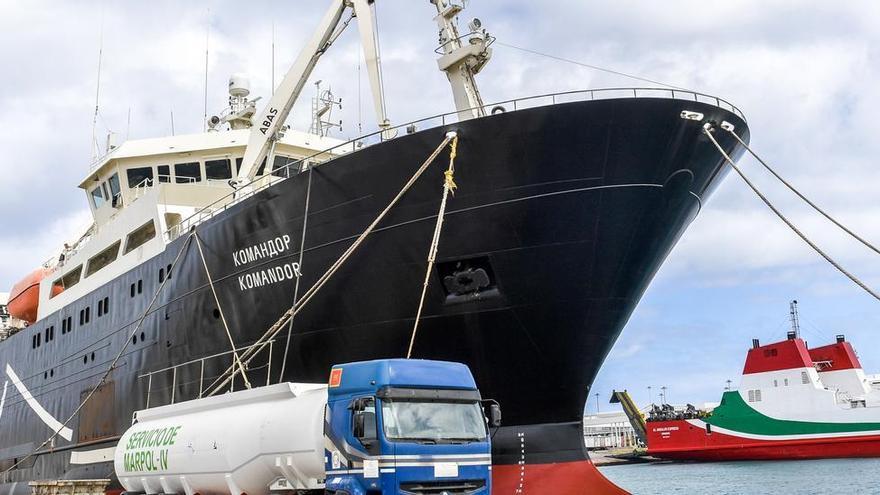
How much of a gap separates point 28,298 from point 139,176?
827 cm

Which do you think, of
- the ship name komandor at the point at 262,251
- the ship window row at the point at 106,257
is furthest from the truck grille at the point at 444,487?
the ship window row at the point at 106,257

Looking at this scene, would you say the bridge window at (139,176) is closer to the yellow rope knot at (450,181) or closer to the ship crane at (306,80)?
the ship crane at (306,80)

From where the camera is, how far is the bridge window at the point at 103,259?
66.1 feet

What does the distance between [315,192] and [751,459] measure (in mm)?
34997

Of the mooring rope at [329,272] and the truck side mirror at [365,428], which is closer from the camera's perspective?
the truck side mirror at [365,428]

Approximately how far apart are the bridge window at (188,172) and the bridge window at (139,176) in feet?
3.15

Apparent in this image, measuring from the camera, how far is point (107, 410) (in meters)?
18.2

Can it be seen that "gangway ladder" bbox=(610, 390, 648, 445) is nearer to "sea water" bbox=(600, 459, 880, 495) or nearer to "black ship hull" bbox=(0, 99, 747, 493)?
"sea water" bbox=(600, 459, 880, 495)

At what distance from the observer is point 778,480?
92.3 ft

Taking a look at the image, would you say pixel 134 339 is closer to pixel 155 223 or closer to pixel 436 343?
pixel 155 223

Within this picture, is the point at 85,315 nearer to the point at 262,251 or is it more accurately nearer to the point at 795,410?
the point at 262,251

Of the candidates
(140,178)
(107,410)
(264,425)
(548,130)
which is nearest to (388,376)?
(264,425)

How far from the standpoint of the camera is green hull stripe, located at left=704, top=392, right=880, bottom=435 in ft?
124

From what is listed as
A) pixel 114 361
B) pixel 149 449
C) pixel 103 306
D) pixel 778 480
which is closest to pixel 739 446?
pixel 778 480
